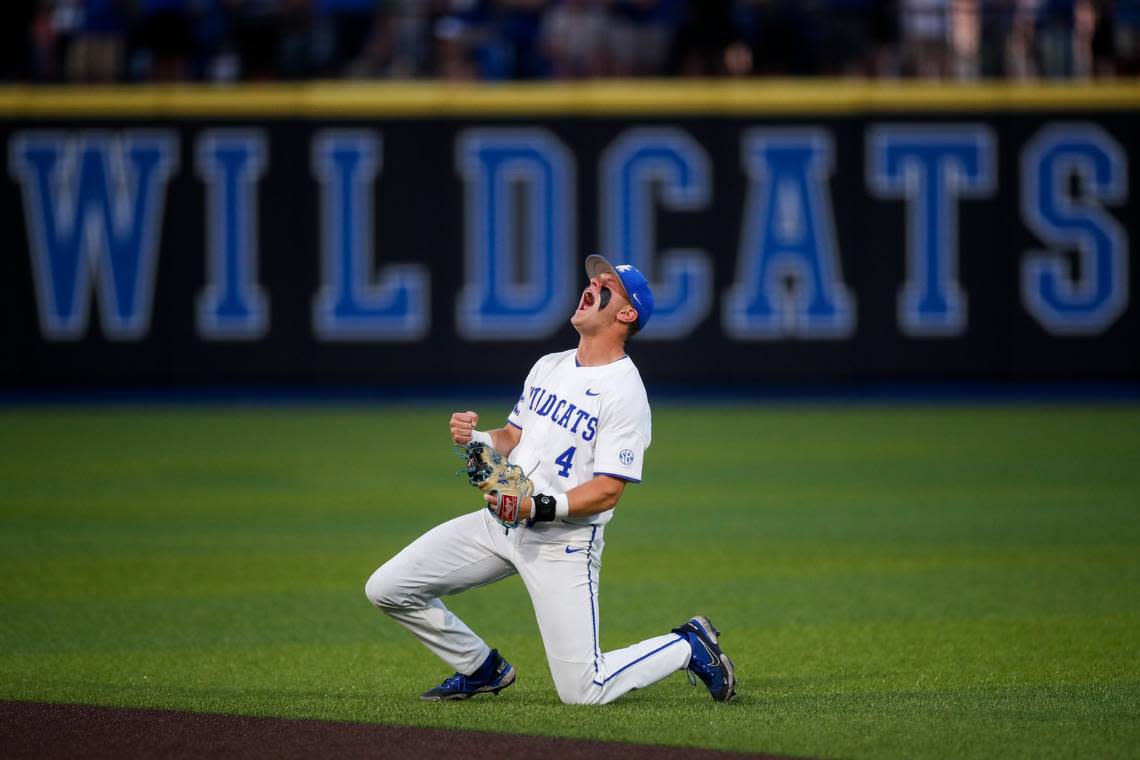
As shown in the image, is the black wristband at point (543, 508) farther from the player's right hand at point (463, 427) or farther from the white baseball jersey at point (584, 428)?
the player's right hand at point (463, 427)

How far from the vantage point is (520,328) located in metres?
22.2

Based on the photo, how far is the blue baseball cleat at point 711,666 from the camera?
22.5 feet

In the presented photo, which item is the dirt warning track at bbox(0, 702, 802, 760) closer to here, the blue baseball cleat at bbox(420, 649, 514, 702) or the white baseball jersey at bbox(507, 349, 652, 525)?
the blue baseball cleat at bbox(420, 649, 514, 702)

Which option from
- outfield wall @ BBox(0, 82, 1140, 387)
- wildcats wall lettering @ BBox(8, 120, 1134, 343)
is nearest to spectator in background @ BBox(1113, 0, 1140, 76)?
outfield wall @ BBox(0, 82, 1140, 387)

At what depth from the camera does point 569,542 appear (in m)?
6.79

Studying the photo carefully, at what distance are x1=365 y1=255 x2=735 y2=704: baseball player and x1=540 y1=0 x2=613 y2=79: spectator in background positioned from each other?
15.7 m

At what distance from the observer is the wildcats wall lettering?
867 inches

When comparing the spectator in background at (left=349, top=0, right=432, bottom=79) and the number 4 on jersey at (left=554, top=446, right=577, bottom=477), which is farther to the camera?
the spectator in background at (left=349, top=0, right=432, bottom=79)

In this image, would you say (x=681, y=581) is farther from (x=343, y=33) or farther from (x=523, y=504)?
(x=343, y=33)

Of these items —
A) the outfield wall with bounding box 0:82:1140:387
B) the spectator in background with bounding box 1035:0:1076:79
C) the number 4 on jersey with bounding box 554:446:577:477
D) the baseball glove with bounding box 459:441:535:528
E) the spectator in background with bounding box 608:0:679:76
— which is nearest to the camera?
the baseball glove with bounding box 459:441:535:528

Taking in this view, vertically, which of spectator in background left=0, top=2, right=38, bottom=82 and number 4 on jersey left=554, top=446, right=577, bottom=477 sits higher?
spectator in background left=0, top=2, right=38, bottom=82

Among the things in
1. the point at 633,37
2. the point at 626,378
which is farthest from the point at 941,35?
the point at 626,378

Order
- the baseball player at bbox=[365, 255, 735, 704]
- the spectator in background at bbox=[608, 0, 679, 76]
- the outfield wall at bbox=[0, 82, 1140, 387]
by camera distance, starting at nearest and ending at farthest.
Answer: the baseball player at bbox=[365, 255, 735, 704] → the outfield wall at bbox=[0, 82, 1140, 387] → the spectator in background at bbox=[608, 0, 679, 76]

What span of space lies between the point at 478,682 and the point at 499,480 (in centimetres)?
105
